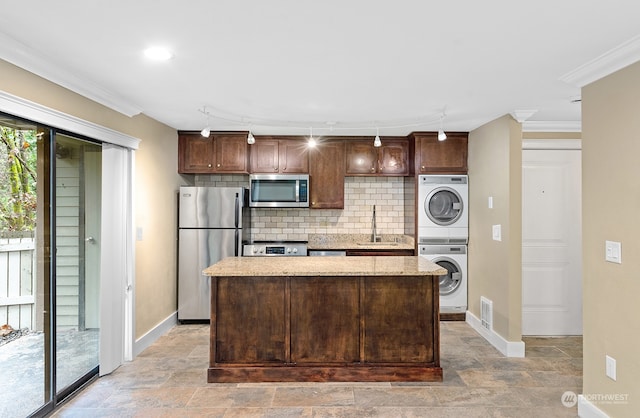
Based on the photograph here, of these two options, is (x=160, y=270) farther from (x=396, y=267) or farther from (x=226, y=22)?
(x=226, y=22)

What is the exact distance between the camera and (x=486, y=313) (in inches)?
169

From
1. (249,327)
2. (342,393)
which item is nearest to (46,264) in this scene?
(249,327)

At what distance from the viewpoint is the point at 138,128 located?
12.5ft

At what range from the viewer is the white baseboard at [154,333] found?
3.79m

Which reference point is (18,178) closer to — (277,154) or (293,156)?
(277,154)

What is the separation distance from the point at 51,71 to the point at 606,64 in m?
3.42

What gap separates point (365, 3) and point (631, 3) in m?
1.17

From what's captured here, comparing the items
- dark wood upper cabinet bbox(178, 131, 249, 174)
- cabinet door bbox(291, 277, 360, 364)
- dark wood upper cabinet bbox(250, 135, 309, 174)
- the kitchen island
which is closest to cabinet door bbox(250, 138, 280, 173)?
dark wood upper cabinet bbox(250, 135, 309, 174)

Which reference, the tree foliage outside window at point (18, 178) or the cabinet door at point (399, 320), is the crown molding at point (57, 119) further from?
the cabinet door at point (399, 320)

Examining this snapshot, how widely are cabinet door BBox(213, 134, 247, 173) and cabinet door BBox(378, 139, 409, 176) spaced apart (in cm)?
170

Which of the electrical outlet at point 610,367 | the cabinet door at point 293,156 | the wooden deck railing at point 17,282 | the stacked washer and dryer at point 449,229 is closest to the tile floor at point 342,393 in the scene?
the electrical outlet at point 610,367

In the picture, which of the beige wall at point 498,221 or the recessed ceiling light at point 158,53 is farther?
the beige wall at point 498,221

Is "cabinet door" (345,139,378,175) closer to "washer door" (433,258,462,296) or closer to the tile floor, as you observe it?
"washer door" (433,258,462,296)

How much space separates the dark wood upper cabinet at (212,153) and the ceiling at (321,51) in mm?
1105
